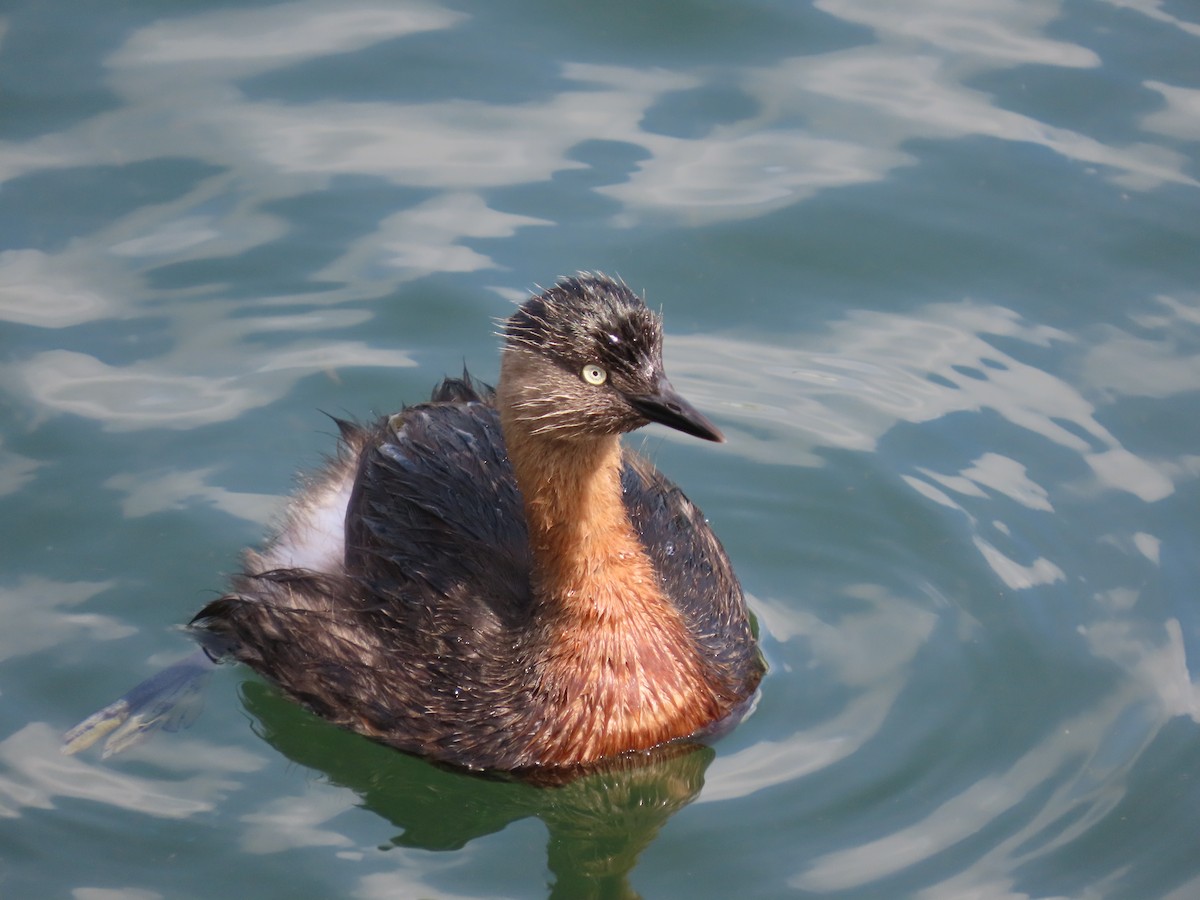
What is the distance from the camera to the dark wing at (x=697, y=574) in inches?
268

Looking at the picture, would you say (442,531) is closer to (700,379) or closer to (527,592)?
(527,592)

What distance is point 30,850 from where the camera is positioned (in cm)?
610

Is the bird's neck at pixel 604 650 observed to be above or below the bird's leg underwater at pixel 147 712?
above

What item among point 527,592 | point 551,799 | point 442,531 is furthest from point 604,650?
point 442,531

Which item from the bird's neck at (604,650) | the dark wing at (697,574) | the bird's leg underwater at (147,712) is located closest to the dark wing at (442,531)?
the bird's neck at (604,650)

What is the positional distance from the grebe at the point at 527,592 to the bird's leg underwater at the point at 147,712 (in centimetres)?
2

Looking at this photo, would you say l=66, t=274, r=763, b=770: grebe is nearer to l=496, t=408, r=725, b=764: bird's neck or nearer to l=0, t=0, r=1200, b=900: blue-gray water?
l=496, t=408, r=725, b=764: bird's neck

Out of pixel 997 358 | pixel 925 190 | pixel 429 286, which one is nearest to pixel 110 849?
pixel 429 286

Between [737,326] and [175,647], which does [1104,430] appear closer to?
[737,326]

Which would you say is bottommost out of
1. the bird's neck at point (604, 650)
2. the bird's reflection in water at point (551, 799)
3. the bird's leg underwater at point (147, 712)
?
the bird's reflection in water at point (551, 799)

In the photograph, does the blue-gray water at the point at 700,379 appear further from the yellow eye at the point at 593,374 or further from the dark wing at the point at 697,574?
the yellow eye at the point at 593,374

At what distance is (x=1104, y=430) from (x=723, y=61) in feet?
11.0

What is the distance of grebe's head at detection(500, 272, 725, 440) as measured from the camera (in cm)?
598

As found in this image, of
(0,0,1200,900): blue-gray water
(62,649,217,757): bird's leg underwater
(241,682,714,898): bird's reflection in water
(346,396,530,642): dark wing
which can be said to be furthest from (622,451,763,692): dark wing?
(62,649,217,757): bird's leg underwater
